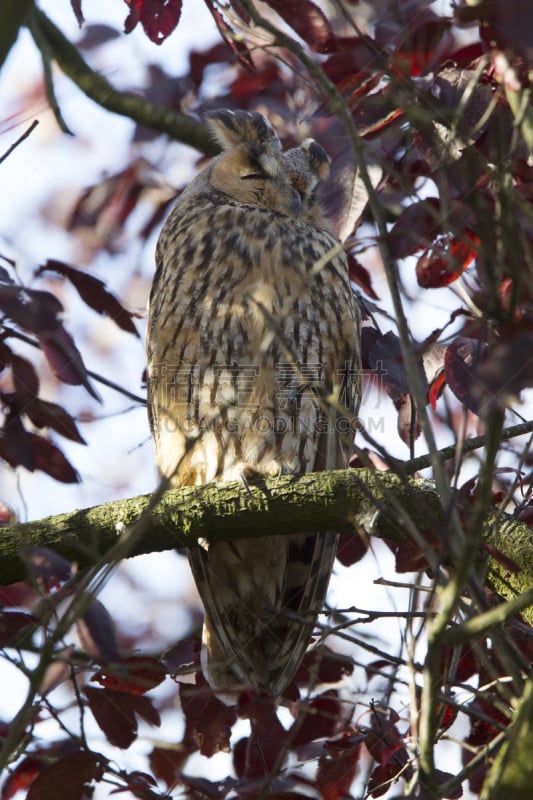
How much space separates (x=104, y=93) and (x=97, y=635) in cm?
203

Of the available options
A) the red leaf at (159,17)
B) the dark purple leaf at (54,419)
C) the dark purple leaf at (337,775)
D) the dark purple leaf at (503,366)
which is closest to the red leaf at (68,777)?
the dark purple leaf at (337,775)

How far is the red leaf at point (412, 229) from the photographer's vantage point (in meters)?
1.95

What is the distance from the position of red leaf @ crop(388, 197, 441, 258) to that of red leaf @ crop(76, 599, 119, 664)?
0.84m

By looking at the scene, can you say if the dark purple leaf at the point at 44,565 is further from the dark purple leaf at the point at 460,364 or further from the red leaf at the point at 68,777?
the dark purple leaf at the point at 460,364

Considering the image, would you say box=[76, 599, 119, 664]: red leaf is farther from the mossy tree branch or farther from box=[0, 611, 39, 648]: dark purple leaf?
the mossy tree branch

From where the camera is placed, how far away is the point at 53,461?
2275mm

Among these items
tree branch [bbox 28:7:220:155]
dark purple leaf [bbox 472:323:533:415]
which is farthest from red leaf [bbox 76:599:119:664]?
tree branch [bbox 28:7:220:155]

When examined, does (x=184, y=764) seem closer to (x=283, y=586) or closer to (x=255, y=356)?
(x=283, y=586)

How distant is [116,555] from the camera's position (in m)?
1.62

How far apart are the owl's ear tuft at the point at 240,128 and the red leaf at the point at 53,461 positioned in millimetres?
1661

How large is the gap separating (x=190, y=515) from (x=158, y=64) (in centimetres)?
195

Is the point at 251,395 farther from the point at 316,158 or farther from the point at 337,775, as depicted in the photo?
the point at 337,775

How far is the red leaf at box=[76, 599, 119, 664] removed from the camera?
162 cm

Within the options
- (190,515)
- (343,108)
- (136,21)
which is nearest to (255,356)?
(190,515)
